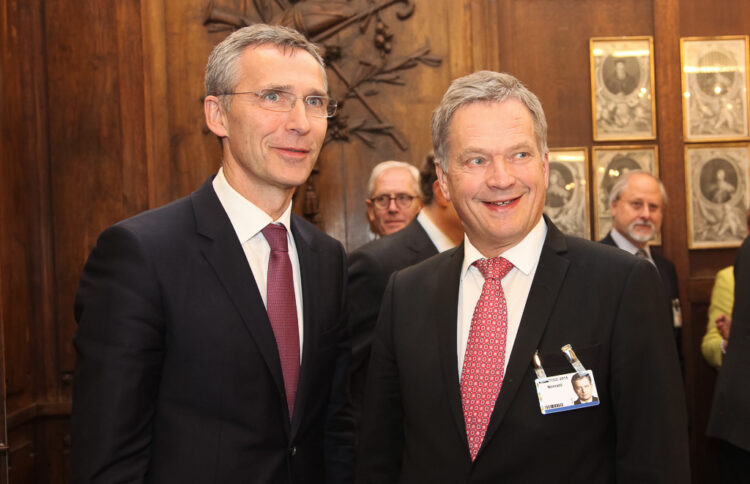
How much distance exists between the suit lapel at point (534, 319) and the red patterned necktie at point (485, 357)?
0.18 feet

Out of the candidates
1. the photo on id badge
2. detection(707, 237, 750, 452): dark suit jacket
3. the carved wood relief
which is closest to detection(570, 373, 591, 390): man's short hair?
the photo on id badge

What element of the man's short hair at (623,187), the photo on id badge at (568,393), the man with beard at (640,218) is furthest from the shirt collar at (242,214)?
the man's short hair at (623,187)

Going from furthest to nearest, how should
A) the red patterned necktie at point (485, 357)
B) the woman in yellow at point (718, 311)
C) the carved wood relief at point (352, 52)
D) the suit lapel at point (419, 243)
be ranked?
the carved wood relief at point (352, 52) → the woman in yellow at point (718, 311) → the suit lapel at point (419, 243) → the red patterned necktie at point (485, 357)

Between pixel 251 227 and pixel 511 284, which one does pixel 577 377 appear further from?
pixel 251 227

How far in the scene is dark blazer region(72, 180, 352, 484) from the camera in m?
1.62

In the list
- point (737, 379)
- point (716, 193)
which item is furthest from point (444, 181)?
point (716, 193)

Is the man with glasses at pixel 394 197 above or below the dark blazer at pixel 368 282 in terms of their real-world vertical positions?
above

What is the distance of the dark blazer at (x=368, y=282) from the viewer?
116 inches

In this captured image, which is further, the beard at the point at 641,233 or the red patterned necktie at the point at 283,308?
the beard at the point at 641,233

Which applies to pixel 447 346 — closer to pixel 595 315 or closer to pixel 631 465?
pixel 595 315

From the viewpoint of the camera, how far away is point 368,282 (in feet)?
9.72

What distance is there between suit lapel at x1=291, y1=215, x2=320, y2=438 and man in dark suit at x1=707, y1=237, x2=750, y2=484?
2047 mm

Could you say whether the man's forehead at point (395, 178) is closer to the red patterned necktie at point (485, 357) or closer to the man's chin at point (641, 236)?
the man's chin at point (641, 236)

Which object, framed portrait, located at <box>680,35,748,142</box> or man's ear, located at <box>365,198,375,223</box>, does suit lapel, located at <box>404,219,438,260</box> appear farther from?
framed portrait, located at <box>680,35,748,142</box>
